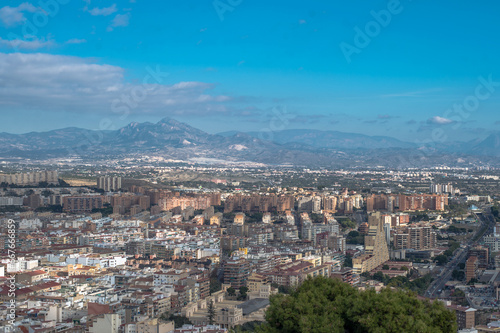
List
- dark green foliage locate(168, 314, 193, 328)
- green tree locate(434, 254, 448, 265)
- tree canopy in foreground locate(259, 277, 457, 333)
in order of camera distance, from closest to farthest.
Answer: tree canopy in foreground locate(259, 277, 457, 333), dark green foliage locate(168, 314, 193, 328), green tree locate(434, 254, 448, 265)

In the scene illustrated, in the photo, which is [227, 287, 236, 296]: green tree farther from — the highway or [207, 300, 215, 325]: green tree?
the highway

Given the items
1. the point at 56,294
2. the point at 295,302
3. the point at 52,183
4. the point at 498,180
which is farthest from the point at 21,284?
the point at 498,180

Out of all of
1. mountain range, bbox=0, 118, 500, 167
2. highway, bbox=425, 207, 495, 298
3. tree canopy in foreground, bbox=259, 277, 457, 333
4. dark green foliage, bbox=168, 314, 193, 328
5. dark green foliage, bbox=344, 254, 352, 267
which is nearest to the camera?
tree canopy in foreground, bbox=259, 277, 457, 333

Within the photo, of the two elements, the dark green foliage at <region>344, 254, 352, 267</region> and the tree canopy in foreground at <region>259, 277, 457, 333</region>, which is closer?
the tree canopy in foreground at <region>259, 277, 457, 333</region>

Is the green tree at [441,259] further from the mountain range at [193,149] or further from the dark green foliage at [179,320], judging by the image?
the mountain range at [193,149]

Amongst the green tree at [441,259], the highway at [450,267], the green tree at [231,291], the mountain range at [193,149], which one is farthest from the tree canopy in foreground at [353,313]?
the mountain range at [193,149]

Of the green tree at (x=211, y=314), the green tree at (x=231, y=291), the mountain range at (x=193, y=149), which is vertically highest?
the mountain range at (x=193, y=149)

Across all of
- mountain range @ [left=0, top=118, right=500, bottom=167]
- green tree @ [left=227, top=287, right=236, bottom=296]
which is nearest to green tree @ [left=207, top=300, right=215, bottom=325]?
green tree @ [left=227, top=287, right=236, bottom=296]

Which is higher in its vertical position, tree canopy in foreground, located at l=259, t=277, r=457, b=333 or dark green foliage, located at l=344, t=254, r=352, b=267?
tree canopy in foreground, located at l=259, t=277, r=457, b=333
